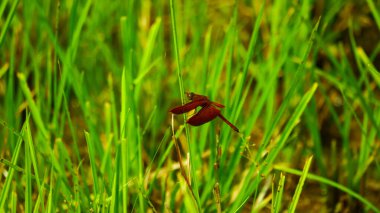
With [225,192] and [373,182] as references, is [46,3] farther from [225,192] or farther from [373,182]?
[373,182]

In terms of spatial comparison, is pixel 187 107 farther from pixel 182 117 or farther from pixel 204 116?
pixel 182 117

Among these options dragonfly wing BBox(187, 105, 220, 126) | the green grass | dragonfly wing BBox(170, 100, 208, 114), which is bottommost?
the green grass

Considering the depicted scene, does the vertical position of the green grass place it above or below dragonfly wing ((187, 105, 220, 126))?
below

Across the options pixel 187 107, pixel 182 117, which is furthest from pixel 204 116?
pixel 182 117

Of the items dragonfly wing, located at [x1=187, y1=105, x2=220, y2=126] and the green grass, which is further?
the green grass

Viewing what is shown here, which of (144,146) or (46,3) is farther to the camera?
(46,3)

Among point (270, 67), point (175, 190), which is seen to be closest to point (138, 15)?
point (270, 67)

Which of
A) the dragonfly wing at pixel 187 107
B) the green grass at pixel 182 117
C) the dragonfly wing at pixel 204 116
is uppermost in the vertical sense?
the dragonfly wing at pixel 187 107

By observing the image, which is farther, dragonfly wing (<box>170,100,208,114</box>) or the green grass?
the green grass
